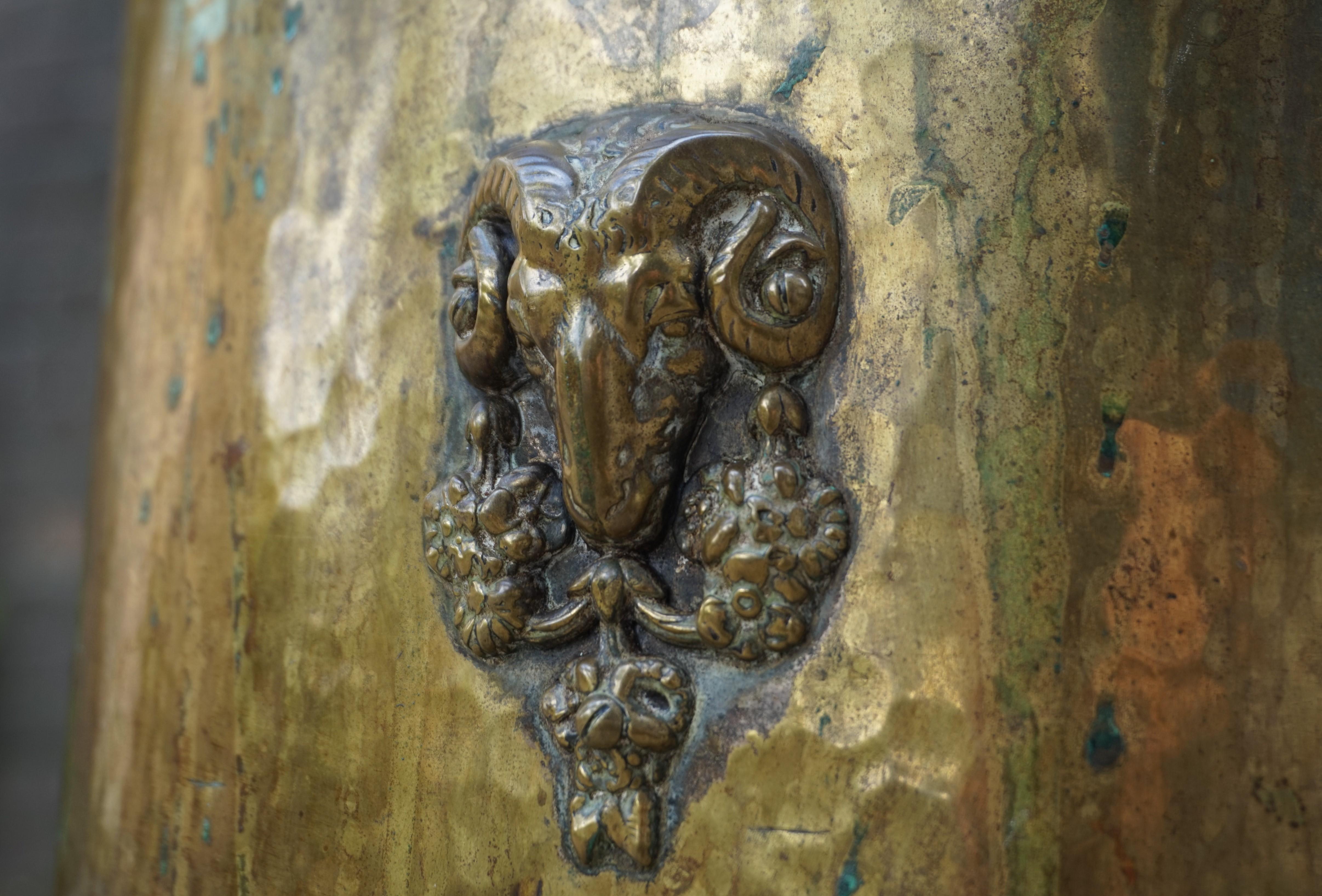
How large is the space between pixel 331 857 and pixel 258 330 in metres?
0.24

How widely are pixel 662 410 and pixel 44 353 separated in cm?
158

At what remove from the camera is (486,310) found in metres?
0.47

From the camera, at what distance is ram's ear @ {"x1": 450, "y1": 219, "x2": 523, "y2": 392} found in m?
0.47

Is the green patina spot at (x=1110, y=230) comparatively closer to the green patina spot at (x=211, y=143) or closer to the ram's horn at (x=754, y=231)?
the ram's horn at (x=754, y=231)

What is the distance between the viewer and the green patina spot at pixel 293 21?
582 millimetres

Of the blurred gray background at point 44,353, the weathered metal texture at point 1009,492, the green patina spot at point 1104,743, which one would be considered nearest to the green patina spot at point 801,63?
→ the weathered metal texture at point 1009,492

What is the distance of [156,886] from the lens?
591 millimetres

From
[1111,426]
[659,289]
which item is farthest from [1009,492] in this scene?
[659,289]

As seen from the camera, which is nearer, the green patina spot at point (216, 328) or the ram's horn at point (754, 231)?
the ram's horn at point (754, 231)

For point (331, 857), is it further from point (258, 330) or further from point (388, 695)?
point (258, 330)

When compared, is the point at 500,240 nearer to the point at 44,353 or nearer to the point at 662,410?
the point at 662,410

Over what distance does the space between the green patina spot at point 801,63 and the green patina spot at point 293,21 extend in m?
0.26

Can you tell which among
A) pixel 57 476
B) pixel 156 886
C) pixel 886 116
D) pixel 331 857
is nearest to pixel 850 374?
pixel 886 116

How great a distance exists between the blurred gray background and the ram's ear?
1.37 metres
